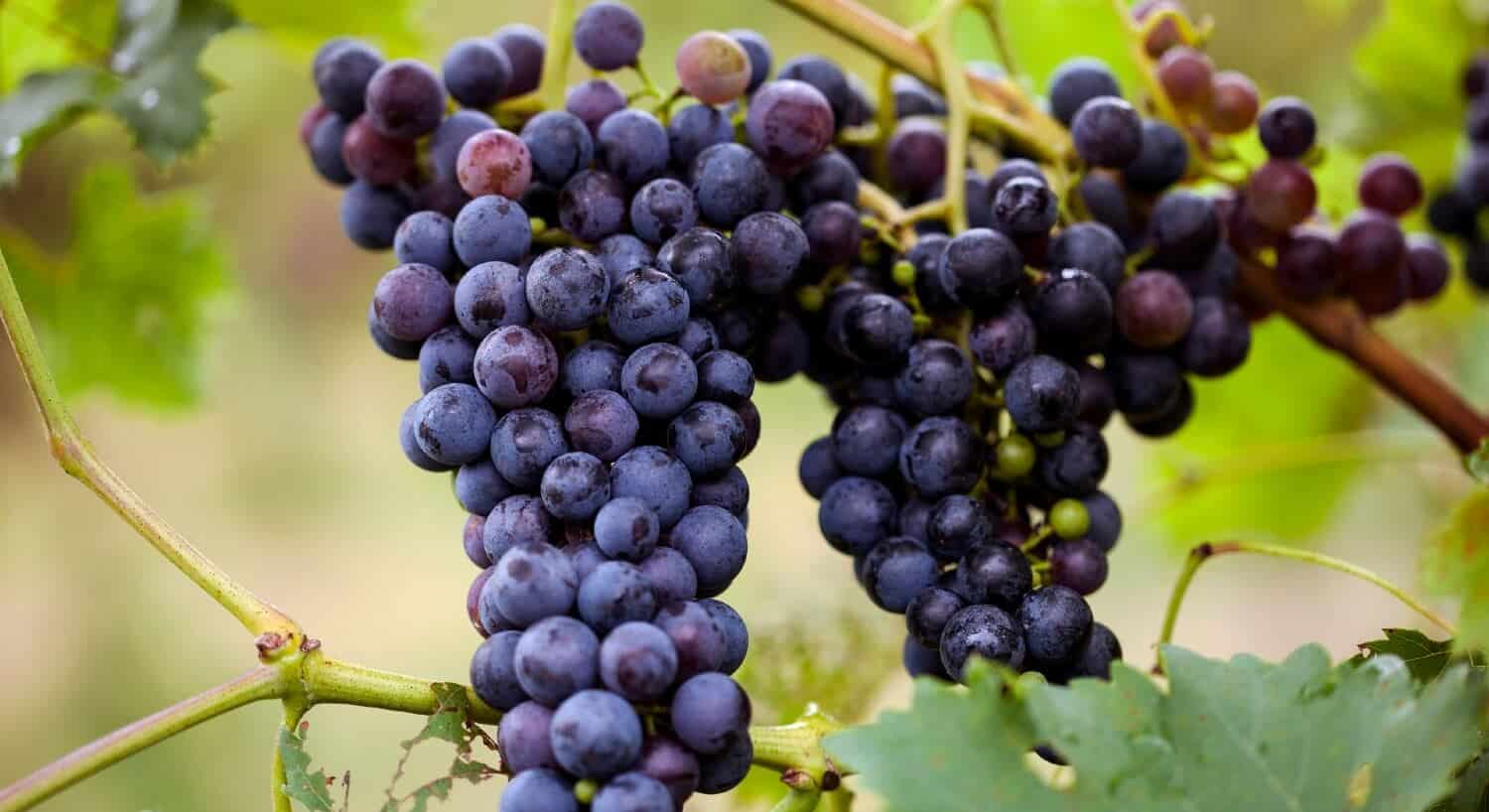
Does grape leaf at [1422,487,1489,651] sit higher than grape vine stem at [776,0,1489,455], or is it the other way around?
grape vine stem at [776,0,1489,455]

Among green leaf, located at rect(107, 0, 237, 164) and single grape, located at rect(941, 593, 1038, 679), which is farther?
green leaf, located at rect(107, 0, 237, 164)

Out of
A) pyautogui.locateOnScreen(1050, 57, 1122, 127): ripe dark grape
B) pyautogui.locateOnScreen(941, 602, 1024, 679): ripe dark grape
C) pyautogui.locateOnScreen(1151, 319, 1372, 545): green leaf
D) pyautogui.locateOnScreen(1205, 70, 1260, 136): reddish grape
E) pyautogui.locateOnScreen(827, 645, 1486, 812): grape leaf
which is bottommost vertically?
pyautogui.locateOnScreen(827, 645, 1486, 812): grape leaf

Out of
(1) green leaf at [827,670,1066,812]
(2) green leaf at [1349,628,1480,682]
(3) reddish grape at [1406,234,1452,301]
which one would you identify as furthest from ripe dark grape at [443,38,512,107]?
(3) reddish grape at [1406,234,1452,301]

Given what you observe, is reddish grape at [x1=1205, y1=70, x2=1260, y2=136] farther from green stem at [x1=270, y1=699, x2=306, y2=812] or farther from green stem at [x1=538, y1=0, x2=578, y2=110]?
green stem at [x1=270, y1=699, x2=306, y2=812]

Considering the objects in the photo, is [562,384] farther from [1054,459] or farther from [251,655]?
[251,655]

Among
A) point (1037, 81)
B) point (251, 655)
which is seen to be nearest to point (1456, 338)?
point (1037, 81)

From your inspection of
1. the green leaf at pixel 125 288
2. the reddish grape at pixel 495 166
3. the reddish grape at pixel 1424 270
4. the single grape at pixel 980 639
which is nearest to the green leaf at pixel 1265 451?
the reddish grape at pixel 1424 270

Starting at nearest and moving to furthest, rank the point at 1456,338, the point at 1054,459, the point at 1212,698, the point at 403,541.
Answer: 1. the point at 1212,698
2. the point at 1054,459
3. the point at 1456,338
4. the point at 403,541
